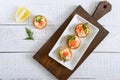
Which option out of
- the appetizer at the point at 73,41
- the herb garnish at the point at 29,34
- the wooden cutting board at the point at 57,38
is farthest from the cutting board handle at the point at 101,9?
the herb garnish at the point at 29,34

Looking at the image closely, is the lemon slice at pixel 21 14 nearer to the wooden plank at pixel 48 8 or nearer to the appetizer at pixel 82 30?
the wooden plank at pixel 48 8

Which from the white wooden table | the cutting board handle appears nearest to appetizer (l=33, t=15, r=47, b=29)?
the white wooden table

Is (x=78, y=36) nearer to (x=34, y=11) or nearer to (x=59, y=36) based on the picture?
(x=59, y=36)

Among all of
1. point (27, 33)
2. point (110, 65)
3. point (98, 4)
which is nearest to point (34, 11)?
point (27, 33)

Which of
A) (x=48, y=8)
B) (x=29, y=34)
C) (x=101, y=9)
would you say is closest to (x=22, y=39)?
(x=29, y=34)

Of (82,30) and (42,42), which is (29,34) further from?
(82,30)

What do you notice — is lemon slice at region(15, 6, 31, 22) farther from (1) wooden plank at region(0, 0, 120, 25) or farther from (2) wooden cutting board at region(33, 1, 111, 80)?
(2) wooden cutting board at region(33, 1, 111, 80)
